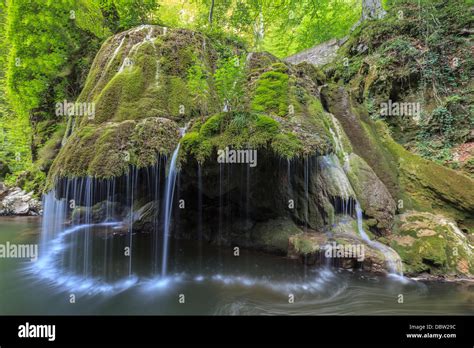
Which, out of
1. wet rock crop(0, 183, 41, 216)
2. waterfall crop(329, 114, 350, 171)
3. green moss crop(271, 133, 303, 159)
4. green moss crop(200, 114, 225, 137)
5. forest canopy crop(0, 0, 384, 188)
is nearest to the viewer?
green moss crop(271, 133, 303, 159)

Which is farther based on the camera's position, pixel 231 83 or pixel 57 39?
pixel 57 39

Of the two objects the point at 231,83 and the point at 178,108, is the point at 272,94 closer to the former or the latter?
the point at 231,83

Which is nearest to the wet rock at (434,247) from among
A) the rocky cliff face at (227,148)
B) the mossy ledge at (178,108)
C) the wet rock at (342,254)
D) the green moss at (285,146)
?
the rocky cliff face at (227,148)

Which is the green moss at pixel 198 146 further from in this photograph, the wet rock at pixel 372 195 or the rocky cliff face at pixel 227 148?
the wet rock at pixel 372 195

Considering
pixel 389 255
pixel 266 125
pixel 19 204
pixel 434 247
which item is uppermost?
pixel 266 125

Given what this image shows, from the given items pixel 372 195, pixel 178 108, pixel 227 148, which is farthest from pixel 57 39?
pixel 372 195

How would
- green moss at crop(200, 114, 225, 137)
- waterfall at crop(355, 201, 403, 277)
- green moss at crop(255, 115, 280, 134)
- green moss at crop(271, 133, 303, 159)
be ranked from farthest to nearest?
1. waterfall at crop(355, 201, 403, 277)
2. green moss at crop(200, 114, 225, 137)
3. green moss at crop(255, 115, 280, 134)
4. green moss at crop(271, 133, 303, 159)

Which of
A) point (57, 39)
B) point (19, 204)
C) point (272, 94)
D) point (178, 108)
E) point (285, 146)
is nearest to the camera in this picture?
point (285, 146)

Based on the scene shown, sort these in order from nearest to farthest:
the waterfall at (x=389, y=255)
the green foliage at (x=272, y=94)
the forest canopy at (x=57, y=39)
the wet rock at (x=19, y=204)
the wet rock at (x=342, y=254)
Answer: the waterfall at (x=389, y=255) < the wet rock at (x=342, y=254) < the green foliage at (x=272, y=94) < the forest canopy at (x=57, y=39) < the wet rock at (x=19, y=204)

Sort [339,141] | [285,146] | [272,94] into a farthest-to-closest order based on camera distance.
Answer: [339,141]
[272,94]
[285,146]

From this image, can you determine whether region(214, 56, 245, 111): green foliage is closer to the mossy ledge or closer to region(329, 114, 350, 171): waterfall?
the mossy ledge

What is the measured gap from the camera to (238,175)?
20.7ft

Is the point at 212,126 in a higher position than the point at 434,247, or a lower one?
higher

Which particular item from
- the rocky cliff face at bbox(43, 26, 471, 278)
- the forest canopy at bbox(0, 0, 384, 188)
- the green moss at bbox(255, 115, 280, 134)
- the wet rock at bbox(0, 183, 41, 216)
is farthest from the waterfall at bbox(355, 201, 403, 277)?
the wet rock at bbox(0, 183, 41, 216)
